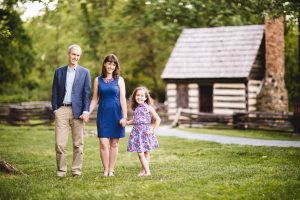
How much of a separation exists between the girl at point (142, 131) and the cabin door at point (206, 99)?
1850cm

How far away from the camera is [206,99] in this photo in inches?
1099

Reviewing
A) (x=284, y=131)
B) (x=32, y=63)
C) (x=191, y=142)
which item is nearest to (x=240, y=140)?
(x=191, y=142)

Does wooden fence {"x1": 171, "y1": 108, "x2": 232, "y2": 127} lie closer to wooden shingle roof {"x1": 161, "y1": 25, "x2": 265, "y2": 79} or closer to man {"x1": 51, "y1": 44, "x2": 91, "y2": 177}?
wooden shingle roof {"x1": 161, "y1": 25, "x2": 265, "y2": 79}

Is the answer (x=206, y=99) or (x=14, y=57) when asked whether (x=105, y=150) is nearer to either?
(x=206, y=99)

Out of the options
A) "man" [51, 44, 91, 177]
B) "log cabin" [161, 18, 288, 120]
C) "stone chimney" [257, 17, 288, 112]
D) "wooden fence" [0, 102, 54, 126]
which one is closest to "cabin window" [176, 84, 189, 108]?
"log cabin" [161, 18, 288, 120]

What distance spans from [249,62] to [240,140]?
327 inches

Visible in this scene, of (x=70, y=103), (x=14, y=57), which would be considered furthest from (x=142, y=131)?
(x=14, y=57)

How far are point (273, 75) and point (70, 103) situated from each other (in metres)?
17.9

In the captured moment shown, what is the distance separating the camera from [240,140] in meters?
17.1

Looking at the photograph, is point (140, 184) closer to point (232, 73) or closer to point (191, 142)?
point (191, 142)

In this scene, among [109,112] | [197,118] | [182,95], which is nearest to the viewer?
[109,112]

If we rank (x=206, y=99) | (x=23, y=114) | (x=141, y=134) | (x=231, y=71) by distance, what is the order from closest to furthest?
(x=141, y=134) → (x=231, y=71) → (x=23, y=114) → (x=206, y=99)

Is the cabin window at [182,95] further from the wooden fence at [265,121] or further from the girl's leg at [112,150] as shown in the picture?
the girl's leg at [112,150]

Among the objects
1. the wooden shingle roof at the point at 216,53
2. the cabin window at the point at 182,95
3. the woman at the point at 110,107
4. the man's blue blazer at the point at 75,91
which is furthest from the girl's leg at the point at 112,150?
the cabin window at the point at 182,95
